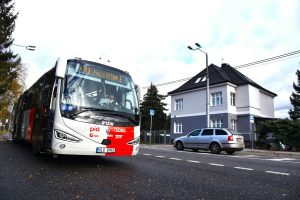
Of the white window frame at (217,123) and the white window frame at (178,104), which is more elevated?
the white window frame at (178,104)

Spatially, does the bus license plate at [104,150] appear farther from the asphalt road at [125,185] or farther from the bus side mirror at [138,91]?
the bus side mirror at [138,91]

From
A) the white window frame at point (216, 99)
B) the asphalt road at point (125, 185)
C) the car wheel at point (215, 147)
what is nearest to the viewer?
the asphalt road at point (125, 185)

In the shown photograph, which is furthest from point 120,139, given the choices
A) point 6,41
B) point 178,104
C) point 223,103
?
point 178,104

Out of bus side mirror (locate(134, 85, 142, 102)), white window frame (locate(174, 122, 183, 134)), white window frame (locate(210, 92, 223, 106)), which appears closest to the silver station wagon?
bus side mirror (locate(134, 85, 142, 102))

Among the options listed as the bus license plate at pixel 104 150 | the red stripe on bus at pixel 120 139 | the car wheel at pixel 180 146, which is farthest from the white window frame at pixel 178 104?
the bus license plate at pixel 104 150

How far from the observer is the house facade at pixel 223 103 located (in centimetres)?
3053

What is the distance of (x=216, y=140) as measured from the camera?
1662cm

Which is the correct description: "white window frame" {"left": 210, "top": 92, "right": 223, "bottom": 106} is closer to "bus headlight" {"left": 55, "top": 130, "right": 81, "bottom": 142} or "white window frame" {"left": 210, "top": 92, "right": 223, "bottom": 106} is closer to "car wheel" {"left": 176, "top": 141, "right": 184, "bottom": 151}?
"car wheel" {"left": 176, "top": 141, "right": 184, "bottom": 151}

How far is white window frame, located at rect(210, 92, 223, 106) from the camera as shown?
3146cm

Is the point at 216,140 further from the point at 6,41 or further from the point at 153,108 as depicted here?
the point at 153,108

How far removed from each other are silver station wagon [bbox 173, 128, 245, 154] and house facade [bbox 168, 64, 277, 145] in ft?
40.0

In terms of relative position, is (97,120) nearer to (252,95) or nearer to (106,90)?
(106,90)

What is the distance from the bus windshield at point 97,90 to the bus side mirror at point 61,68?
0.73 feet

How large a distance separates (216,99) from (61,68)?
27658 mm
